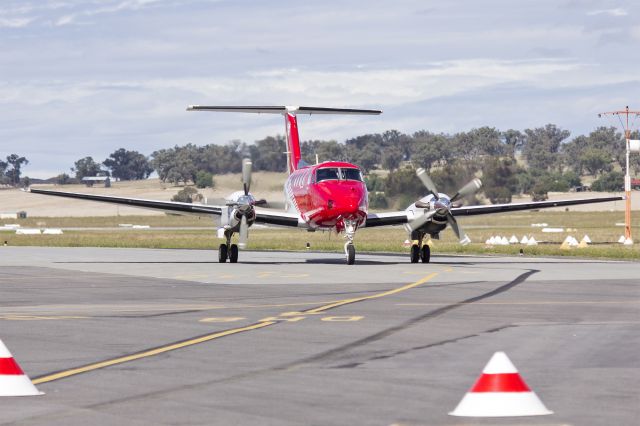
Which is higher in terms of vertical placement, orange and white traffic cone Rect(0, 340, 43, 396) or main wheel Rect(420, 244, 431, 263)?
orange and white traffic cone Rect(0, 340, 43, 396)

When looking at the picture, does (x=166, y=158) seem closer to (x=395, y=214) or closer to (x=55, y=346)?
(x=395, y=214)

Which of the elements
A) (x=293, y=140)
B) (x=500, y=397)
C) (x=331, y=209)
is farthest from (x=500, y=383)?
(x=293, y=140)

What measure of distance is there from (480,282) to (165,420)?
22.0 m

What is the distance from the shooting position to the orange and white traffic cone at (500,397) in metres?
10.2

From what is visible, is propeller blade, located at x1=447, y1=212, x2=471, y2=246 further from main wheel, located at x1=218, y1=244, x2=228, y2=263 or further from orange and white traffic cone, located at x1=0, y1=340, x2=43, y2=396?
orange and white traffic cone, located at x1=0, y1=340, x2=43, y2=396

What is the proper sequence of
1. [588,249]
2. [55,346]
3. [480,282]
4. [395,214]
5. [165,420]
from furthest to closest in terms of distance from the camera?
[588,249], [395,214], [480,282], [55,346], [165,420]

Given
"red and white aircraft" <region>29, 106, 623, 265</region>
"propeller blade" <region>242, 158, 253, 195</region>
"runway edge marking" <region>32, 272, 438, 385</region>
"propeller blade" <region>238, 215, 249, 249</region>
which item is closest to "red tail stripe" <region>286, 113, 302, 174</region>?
"red and white aircraft" <region>29, 106, 623, 265</region>

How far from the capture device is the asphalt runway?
11.0 metres

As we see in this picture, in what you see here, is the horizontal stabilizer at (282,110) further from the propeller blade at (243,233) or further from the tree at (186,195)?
the tree at (186,195)

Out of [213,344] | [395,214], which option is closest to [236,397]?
[213,344]

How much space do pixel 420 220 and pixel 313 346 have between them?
89.2 feet

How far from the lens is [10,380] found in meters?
11.6

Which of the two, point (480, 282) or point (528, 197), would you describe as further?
point (528, 197)

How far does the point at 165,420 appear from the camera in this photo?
34.0ft
